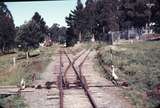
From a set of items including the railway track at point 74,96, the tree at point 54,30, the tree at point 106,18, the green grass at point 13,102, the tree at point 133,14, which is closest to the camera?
the tree at point 54,30

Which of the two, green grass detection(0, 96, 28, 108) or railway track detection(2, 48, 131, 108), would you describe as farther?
railway track detection(2, 48, 131, 108)

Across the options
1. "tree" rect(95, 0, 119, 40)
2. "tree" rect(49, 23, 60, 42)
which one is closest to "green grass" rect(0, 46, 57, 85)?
"tree" rect(49, 23, 60, 42)

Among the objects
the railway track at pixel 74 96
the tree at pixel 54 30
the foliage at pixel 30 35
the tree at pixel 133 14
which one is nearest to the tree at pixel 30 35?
the foliage at pixel 30 35

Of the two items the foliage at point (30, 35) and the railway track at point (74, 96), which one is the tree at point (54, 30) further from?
the railway track at point (74, 96)

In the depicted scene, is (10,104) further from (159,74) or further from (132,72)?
(132,72)

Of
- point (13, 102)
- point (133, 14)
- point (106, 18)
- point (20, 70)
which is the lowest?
point (20, 70)

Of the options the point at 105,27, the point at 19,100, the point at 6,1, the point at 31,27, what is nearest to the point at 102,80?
the point at 19,100

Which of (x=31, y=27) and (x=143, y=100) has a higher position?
(x=31, y=27)

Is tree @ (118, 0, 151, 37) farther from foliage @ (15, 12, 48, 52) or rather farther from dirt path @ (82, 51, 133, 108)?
dirt path @ (82, 51, 133, 108)

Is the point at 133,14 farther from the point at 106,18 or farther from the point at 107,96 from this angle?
the point at 107,96

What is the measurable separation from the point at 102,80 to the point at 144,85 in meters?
3.39

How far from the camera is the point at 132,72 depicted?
69.4ft

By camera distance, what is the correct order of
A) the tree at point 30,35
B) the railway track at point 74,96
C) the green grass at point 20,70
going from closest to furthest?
the railway track at point 74,96 → the green grass at point 20,70 → the tree at point 30,35

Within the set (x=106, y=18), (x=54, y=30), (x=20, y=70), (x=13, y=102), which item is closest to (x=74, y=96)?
(x=13, y=102)
